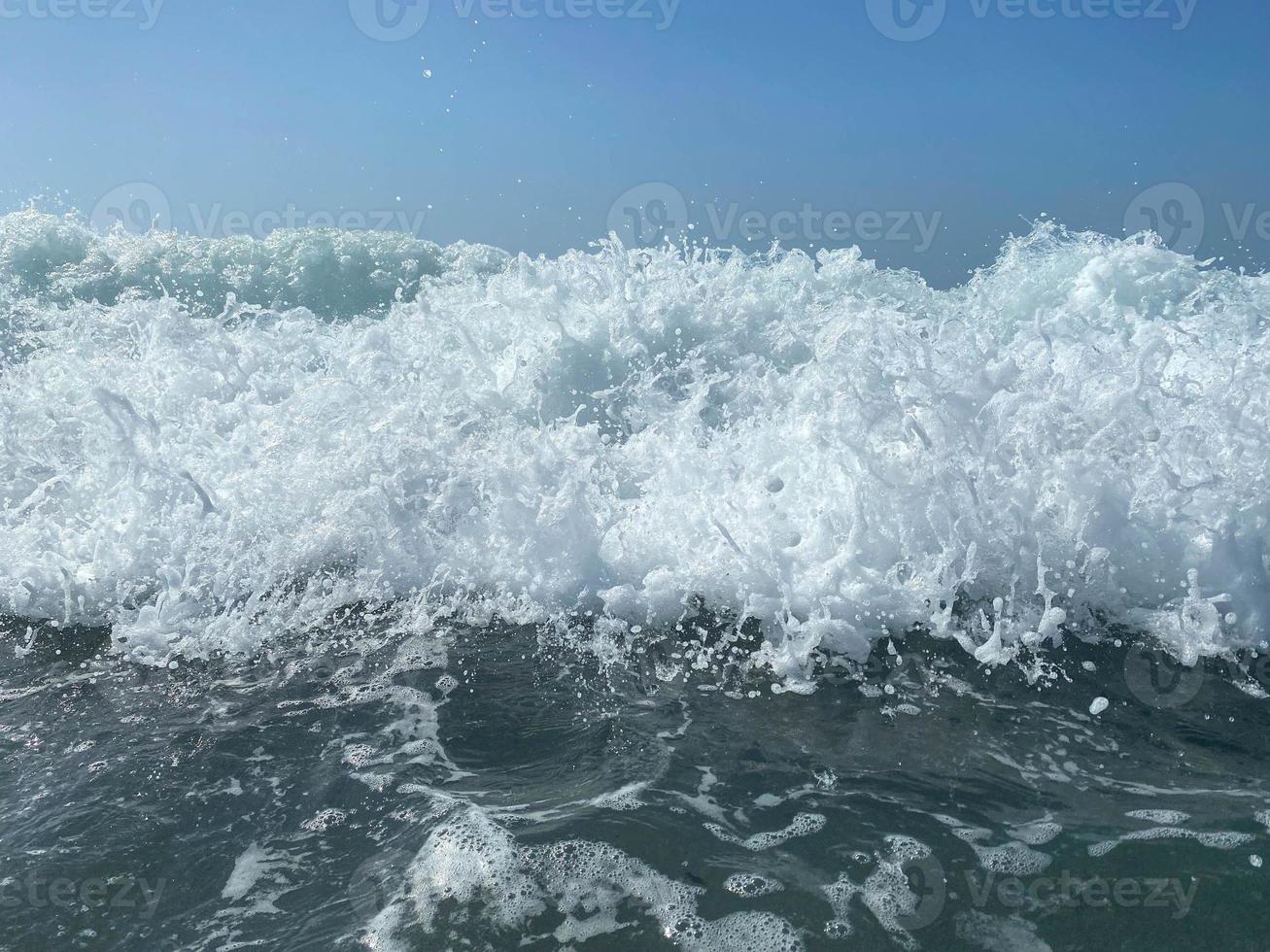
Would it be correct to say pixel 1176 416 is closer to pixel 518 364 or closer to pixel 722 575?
pixel 722 575

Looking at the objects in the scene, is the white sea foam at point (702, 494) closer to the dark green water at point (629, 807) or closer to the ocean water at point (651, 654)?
the ocean water at point (651, 654)

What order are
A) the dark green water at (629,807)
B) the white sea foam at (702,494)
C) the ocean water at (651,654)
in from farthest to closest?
the white sea foam at (702,494) < the ocean water at (651,654) < the dark green water at (629,807)

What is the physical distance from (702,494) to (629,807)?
8.03 feet

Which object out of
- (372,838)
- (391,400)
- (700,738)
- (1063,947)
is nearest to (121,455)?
(391,400)

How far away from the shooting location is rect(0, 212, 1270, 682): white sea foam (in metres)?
4.29

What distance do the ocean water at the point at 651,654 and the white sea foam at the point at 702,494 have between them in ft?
0.08

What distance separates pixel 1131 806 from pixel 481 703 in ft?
8.17

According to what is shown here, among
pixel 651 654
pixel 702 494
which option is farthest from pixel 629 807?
pixel 702 494

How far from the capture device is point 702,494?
5.10m

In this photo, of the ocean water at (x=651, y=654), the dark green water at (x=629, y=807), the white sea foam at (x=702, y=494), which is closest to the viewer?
the dark green water at (x=629, y=807)

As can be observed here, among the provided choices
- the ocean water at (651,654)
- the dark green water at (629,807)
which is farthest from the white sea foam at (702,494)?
the dark green water at (629,807)

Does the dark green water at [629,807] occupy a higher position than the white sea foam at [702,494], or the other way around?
the white sea foam at [702,494]

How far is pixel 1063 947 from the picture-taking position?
7.43 ft

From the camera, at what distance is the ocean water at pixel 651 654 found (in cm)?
253
